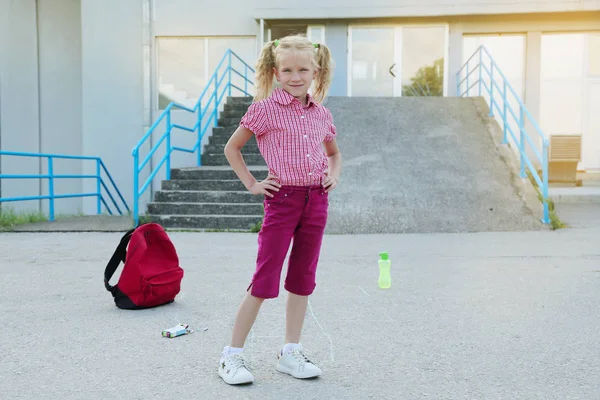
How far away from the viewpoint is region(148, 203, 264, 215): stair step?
27.8 ft

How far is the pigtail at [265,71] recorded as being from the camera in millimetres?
2604

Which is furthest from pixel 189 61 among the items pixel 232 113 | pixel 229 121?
pixel 229 121

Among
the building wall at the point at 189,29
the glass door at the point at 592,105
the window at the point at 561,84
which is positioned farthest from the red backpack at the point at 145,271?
the glass door at the point at 592,105

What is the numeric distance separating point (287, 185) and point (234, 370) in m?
0.81

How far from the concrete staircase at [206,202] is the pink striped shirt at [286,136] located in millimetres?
5536

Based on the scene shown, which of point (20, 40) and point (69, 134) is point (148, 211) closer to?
point (69, 134)

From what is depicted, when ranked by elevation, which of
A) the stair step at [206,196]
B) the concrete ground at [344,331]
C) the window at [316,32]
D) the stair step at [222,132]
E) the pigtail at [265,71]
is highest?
the window at [316,32]

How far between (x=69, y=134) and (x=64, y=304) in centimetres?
1351

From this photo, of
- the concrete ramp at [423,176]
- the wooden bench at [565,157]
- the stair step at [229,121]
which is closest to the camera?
the concrete ramp at [423,176]

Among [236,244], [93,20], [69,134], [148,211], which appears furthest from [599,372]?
[69,134]

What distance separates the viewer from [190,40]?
14734mm

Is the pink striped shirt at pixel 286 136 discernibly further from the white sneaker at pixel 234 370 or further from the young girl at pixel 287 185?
the white sneaker at pixel 234 370

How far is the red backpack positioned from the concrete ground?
10 cm

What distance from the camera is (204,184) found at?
356 inches
